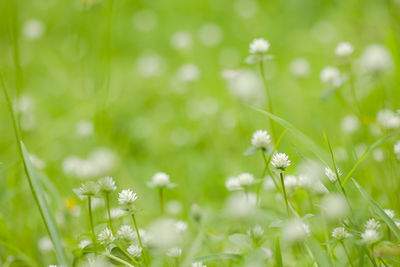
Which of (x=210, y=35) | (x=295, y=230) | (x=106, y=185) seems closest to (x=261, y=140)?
(x=295, y=230)

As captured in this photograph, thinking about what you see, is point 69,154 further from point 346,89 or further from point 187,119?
point 346,89

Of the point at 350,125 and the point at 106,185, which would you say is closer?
the point at 106,185

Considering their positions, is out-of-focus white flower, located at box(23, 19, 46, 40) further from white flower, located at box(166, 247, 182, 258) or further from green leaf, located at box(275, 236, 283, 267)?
green leaf, located at box(275, 236, 283, 267)

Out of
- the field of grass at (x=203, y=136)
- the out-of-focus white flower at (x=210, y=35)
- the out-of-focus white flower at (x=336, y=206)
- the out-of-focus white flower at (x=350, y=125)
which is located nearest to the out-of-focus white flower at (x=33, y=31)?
the field of grass at (x=203, y=136)

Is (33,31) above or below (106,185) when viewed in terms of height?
above

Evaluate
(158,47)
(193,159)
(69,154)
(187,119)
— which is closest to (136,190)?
(193,159)

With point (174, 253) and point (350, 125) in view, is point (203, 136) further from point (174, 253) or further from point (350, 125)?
point (174, 253)

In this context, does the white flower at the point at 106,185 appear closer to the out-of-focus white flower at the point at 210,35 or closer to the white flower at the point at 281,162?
the white flower at the point at 281,162
